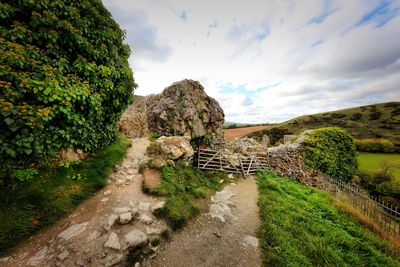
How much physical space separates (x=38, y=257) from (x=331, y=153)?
2055cm

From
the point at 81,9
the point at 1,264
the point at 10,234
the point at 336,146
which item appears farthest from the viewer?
the point at 336,146

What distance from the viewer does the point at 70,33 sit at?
19.3ft

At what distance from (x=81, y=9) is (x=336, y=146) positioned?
21989 millimetres

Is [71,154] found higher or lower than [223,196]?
higher

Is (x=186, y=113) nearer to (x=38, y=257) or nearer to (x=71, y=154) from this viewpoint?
(x=71, y=154)

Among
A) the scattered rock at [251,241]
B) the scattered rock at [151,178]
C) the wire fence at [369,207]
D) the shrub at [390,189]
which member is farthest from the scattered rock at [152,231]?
the shrub at [390,189]

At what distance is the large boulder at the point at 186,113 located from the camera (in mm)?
12758

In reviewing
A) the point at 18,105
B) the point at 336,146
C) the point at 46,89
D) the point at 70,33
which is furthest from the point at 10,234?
the point at 336,146

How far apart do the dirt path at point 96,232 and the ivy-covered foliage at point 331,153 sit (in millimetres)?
14991

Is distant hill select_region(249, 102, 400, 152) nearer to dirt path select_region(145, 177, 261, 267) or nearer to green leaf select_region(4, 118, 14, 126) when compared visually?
dirt path select_region(145, 177, 261, 267)

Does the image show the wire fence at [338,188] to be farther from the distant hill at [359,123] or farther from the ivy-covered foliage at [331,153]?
the distant hill at [359,123]

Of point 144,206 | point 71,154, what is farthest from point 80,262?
point 71,154

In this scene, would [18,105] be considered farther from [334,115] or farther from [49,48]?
[334,115]

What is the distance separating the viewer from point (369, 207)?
912cm
